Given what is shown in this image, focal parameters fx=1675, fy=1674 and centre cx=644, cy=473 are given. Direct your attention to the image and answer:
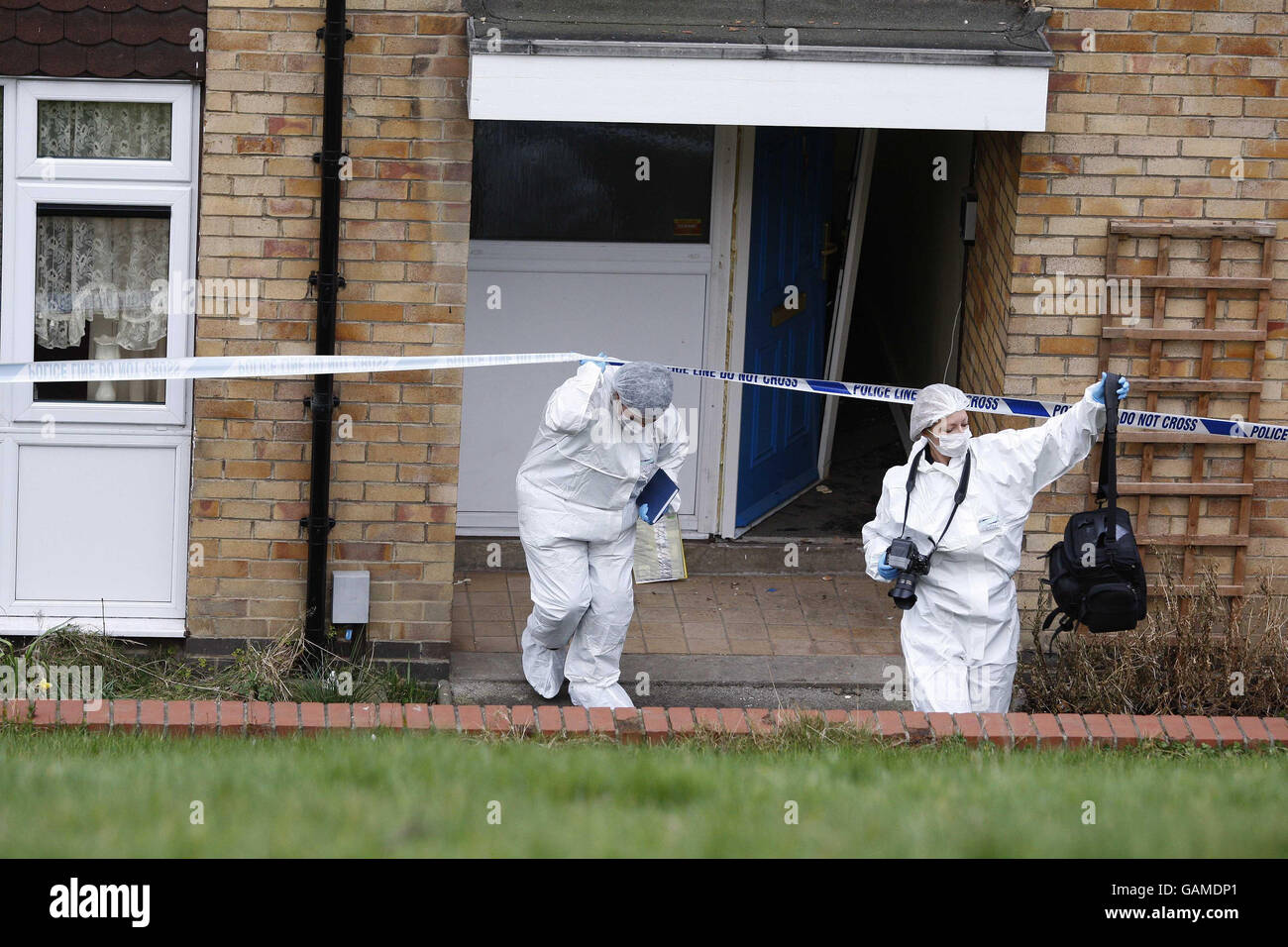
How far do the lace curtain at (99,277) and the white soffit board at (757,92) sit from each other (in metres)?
1.65

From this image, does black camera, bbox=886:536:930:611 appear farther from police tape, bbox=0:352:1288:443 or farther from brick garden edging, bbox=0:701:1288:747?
police tape, bbox=0:352:1288:443

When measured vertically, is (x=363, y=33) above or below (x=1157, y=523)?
above

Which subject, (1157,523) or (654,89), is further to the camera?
(1157,523)

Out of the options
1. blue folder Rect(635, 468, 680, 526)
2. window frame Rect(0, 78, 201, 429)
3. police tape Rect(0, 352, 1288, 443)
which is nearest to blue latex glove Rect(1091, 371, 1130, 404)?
police tape Rect(0, 352, 1288, 443)

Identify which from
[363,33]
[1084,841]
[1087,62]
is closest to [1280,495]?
[1087,62]

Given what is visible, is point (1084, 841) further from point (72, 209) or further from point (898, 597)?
point (72, 209)

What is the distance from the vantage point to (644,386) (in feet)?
21.7

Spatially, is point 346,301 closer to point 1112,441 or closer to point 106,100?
point 106,100

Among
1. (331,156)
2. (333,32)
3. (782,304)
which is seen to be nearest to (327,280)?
(331,156)

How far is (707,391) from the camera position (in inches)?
354

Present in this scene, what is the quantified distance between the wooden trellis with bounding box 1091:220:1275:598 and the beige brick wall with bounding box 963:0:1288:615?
0.02 meters

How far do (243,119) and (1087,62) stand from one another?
3652mm

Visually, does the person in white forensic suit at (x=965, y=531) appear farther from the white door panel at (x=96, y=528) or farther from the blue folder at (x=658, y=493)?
the white door panel at (x=96, y=528)

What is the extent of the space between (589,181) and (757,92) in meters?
1.93
